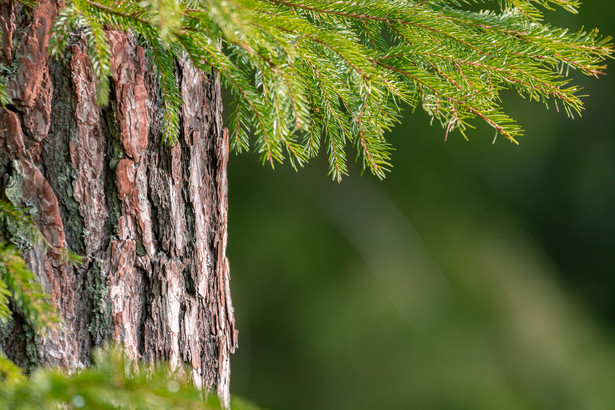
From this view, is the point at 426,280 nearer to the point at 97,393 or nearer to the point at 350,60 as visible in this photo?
the point at 350,60

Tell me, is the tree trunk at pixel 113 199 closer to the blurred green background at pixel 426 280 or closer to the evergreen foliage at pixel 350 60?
the evergreen foliage at pixel 350 60

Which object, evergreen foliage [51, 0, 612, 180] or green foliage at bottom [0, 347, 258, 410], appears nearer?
green foliage at bottom [0, 347, 258, 410]

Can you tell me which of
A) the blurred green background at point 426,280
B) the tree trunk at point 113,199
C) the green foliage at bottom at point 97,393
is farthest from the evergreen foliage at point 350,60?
the blurred green background at point 426,280

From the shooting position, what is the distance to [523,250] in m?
3.53

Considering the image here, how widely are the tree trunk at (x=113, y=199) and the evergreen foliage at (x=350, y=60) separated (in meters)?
0.04

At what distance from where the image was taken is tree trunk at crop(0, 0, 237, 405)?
64 centimetres

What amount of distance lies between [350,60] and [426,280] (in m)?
2.73

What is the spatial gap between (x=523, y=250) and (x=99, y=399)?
354 centimetres

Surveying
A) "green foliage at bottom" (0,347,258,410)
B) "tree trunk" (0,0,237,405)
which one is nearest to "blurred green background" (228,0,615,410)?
"tree trunk" (0,0,237,405)

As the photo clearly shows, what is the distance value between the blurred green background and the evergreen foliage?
7.99 ft

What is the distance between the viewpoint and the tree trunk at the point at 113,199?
2.10 feet

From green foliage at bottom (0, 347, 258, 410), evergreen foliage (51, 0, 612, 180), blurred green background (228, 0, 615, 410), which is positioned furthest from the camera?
blurred green background (228, 0, 615, 410)

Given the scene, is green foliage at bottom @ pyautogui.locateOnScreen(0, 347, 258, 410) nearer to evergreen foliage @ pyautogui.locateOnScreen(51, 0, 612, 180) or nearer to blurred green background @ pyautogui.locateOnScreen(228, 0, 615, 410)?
evergreen foliage @ pyautogui.locateOnScreen(51, 0, 612, 180)

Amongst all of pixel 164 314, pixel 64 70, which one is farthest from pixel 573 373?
pixel 64 70
